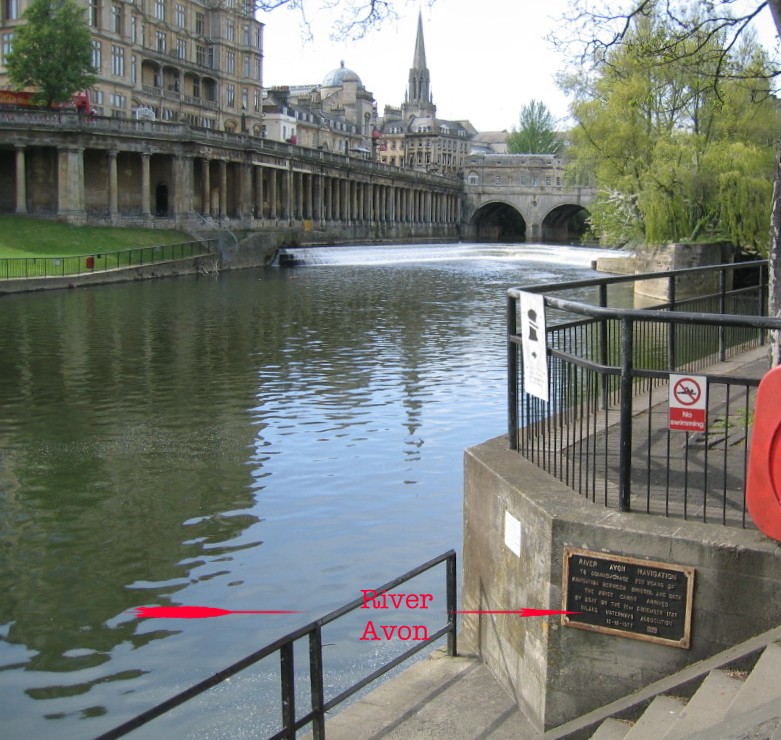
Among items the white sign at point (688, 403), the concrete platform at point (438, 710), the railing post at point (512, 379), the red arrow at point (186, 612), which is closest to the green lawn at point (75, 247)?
the red arrow at point (186, 612)

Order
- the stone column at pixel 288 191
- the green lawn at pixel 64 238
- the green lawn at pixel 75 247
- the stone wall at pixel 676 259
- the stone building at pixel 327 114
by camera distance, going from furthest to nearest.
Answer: the stone building at pixel 327 114 → the stone column at pixel 288 191 → the green lawn at pixel 64 238 → the green lawn at pixel 75 247 → the stone wall at pixel 676 259

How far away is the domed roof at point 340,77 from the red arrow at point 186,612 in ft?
494

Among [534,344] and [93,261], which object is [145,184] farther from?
[534,344]

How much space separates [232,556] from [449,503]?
3114 mm

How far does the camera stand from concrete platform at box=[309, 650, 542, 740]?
22.5 feet

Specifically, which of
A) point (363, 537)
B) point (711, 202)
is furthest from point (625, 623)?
point (711, 202)

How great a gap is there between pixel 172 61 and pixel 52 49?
79.2ft

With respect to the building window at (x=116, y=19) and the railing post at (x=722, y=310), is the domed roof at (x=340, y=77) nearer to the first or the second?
the building window at (x=116, y=19)

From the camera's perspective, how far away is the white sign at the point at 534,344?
24.4 feet

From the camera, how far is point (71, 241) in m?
53.8

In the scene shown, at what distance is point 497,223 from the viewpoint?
14312 centimetres

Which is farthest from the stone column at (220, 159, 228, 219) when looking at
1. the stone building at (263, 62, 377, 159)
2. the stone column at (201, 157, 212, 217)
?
the stone building at (263, 62, 377, 159)

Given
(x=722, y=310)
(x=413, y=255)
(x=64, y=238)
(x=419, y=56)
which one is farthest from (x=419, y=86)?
(x=722, y=310)

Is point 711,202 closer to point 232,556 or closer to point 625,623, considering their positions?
point 232,556
